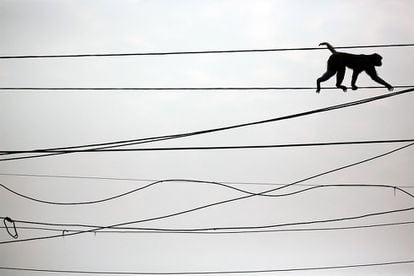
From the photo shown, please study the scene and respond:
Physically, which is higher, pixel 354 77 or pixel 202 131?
pixel 354 77

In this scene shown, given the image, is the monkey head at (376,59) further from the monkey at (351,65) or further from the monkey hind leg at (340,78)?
the monkey hind leg at (340,78)

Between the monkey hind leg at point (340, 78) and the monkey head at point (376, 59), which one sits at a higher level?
the monkey head at point (376, 59)

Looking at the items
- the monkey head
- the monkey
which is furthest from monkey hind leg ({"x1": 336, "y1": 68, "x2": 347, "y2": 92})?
the monkey head

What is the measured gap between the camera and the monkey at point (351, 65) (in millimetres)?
1577

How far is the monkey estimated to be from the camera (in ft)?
5.17

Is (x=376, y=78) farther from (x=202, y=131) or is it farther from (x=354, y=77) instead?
(x=202, y=131)

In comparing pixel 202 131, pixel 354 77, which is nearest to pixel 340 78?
pixel 354 77

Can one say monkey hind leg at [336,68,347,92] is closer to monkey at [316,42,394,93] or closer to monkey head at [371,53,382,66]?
monkey at [316,42,394,93]

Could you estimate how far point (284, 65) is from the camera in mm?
1594

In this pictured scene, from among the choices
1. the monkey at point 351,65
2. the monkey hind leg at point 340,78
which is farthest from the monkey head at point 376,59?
the monkey hind leg at point 340,78

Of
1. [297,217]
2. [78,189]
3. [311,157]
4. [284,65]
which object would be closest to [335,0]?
[284,65]

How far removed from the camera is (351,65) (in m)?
1.58

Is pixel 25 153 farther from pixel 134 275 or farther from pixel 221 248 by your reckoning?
pixel 221 248

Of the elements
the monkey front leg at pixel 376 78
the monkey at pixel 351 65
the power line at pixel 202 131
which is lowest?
the power line at pixel 202 131
